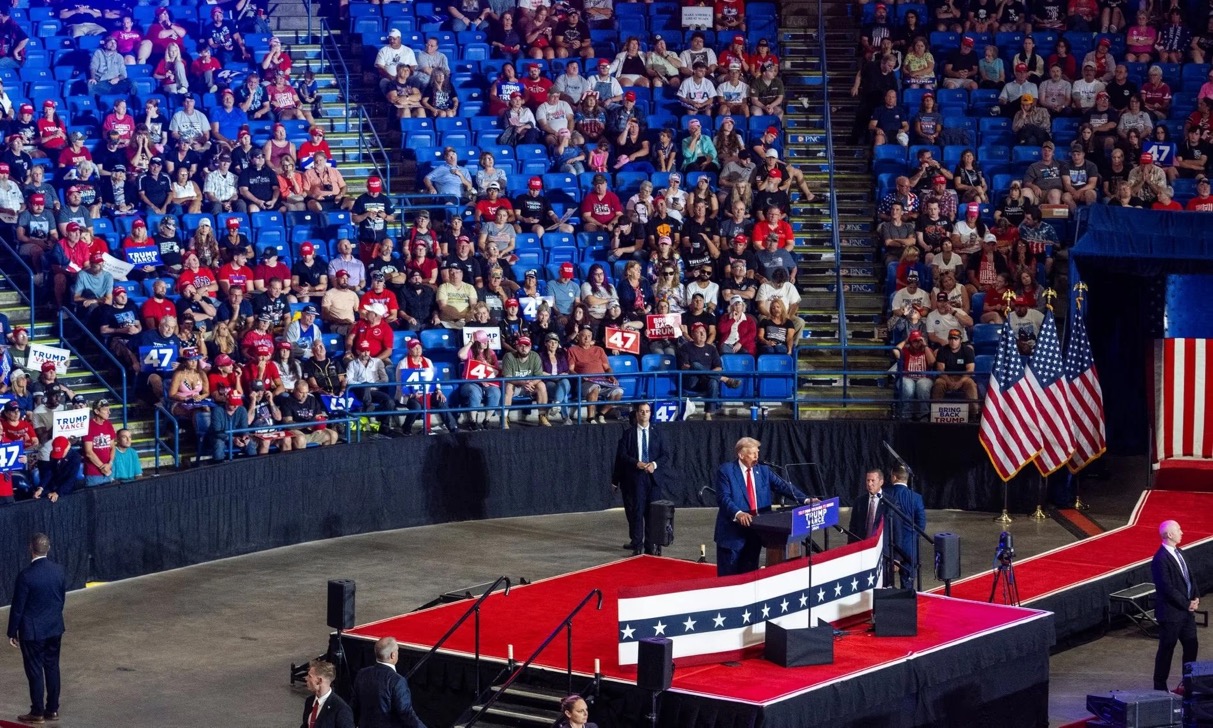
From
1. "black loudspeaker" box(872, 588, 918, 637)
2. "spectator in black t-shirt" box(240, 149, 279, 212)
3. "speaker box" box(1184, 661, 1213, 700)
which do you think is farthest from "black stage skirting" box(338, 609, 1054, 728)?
"spectator in black t-shirt" box(240, 149, 279, 212)

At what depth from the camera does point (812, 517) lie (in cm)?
1505

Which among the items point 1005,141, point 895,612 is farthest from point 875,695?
point 1005,141

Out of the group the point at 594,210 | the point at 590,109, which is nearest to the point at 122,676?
the point at 594,210

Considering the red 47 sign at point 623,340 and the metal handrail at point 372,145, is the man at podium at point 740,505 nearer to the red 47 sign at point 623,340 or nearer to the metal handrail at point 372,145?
the red 47 sign at point 623,340

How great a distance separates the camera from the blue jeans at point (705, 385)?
25219 millimetres

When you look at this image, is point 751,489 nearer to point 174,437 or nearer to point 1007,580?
point 1007,580

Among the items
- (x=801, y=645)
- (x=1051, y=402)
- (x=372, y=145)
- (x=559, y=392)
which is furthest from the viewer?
(x=372, y=145)

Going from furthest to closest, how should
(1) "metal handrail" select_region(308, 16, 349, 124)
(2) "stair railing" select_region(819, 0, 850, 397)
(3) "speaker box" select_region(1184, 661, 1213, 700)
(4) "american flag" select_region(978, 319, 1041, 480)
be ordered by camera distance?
(1) "metal handrail" select_region(308, 16, 349, 124)
(2) "stair railing" select_region(819, 0, 850, 397)
(4) "american flag" select_region(978, 319, 1041, 480)
(3) "speaker box" select_region(1184, 661, 1213, 700)

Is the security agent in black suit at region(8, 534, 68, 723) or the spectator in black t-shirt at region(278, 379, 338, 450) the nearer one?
the security agent in black suit at region(8, 534, 68, 723)

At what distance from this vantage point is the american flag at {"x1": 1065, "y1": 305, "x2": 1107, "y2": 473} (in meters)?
23.8

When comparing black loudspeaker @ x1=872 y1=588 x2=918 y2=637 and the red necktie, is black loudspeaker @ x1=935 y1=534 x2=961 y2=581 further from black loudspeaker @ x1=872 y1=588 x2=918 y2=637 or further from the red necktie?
the red necktie

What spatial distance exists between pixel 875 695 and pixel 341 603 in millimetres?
4539

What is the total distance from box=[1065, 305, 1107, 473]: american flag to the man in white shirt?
11.4 metres

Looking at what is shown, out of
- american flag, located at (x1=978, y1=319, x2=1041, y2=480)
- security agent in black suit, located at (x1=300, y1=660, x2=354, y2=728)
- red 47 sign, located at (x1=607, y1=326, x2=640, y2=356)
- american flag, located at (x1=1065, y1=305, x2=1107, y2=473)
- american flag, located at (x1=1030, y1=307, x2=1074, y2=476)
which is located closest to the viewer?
security agent in black suit, located at (x1=300, y1=660, x2=354, y2=728)
